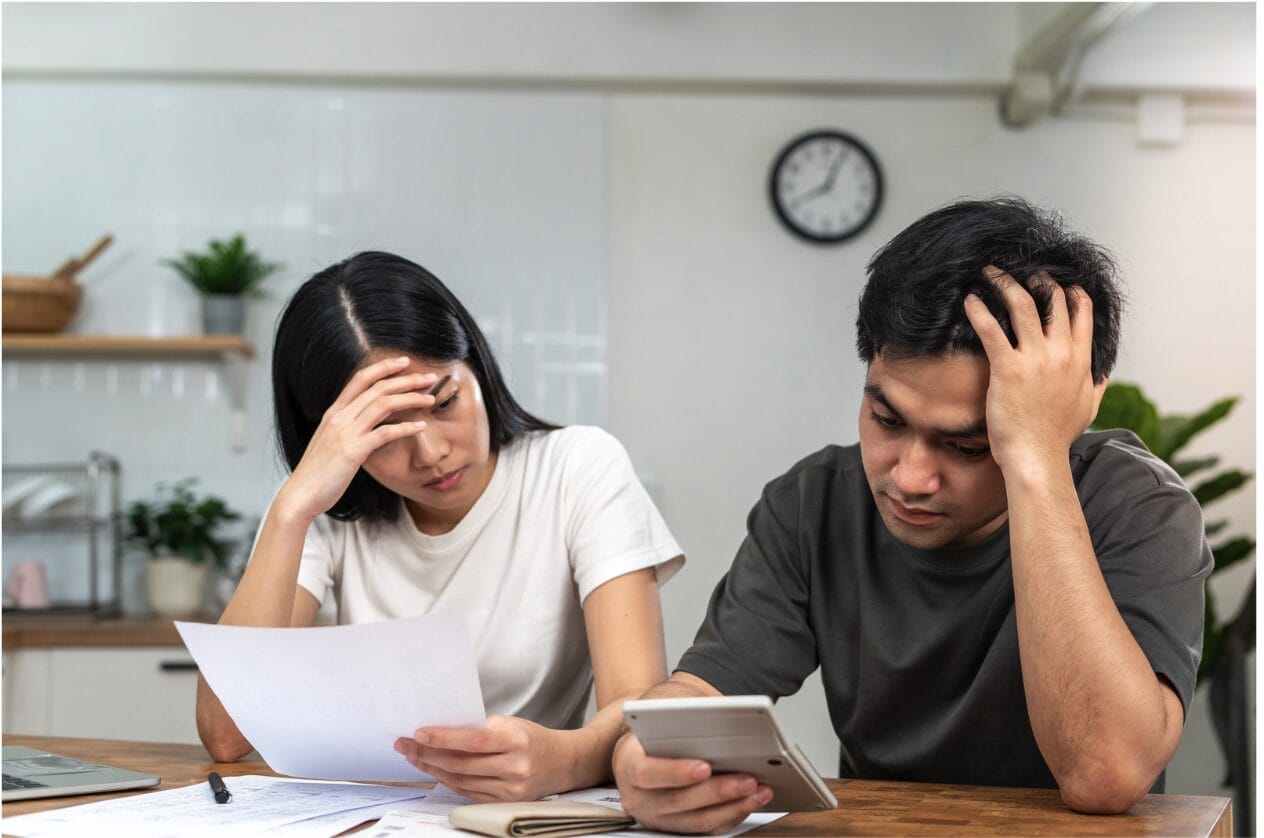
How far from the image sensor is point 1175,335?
3.91 metres

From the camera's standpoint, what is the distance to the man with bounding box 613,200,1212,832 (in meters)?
1.17

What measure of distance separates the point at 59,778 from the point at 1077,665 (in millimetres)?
1028

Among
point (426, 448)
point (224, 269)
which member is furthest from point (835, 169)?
point (426, 448)

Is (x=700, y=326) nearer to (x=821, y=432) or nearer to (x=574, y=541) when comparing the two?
(x=821, y=432)

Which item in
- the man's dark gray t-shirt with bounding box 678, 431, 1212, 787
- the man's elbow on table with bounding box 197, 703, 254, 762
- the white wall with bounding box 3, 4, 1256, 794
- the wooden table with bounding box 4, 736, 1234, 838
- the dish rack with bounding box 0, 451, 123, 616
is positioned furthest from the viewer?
the white wall with bounding box 3, 4, 1256, 794

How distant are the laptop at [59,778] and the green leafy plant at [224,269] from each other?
7.61ft

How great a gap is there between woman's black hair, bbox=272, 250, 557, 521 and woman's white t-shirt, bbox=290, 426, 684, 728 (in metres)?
0.05

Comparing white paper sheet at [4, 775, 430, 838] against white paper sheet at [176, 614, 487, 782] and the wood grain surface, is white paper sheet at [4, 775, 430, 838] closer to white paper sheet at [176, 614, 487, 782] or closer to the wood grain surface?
white paper sheet at [176, 614, 487, 782]

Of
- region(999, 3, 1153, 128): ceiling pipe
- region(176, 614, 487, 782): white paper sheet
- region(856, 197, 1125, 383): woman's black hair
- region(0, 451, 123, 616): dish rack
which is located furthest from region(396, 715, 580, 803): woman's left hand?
region(999, 3, 1153, 128): ceiling pipe

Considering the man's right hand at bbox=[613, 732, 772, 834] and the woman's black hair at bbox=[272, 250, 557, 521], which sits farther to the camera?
the woman's black hair at bbox=[272, 250, 557, 521]

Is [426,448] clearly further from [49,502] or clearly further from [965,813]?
[49,502]

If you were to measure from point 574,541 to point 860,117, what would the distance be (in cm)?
259

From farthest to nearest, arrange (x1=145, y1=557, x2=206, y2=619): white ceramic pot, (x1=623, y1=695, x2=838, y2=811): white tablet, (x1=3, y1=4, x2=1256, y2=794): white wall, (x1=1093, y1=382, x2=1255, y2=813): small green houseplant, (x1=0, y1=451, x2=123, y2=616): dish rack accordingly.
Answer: (x1=3, y1=4, x2=1256, y2=794): white wall → (x1=0, y1=451, x2=123, y2=616): dish rack → (x1=145, y1=557, x2=206, y2=619): white ceramic pot → (x1=1093, y1=382, x2=1255, y2=813): small green houseplant → (x1=623, y1=695, x2=838, y2=811): white tablet

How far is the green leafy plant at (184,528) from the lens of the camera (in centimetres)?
348
